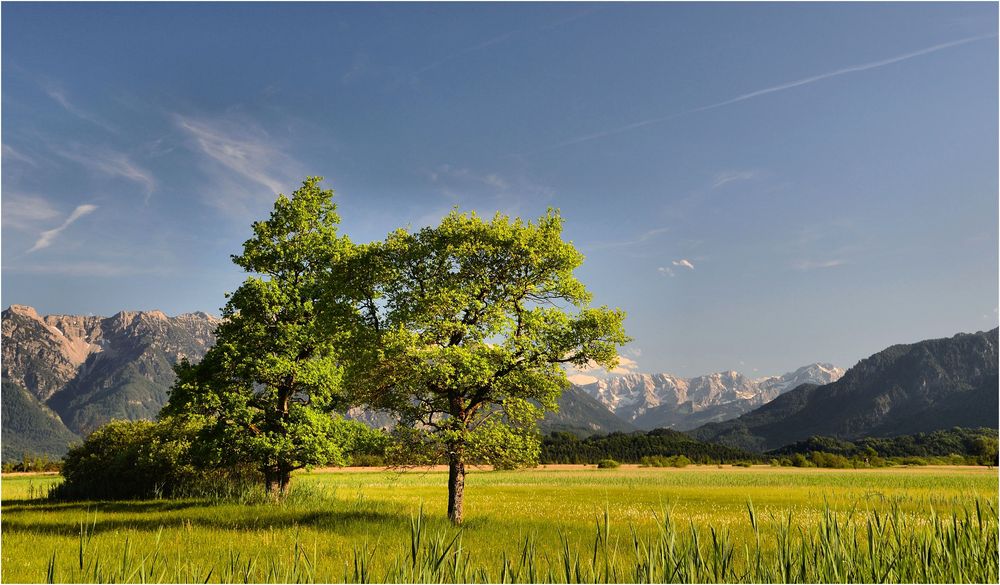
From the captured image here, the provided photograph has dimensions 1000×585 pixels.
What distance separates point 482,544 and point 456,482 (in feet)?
15.4

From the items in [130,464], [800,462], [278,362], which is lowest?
[800,462]

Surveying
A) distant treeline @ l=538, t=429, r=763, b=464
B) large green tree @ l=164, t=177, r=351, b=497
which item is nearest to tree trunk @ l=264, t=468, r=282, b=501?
large green tree @ l=164, t=177, r=351, b=497

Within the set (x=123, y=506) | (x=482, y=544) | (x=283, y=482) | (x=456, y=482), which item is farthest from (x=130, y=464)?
(x=482, y=544)

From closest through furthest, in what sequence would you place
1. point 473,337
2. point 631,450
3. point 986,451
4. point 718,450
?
point 473,337
point 986,451
point 718,450
point 631,450

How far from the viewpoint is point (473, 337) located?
20.7 m

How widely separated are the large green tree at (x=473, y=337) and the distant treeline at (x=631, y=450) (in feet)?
436

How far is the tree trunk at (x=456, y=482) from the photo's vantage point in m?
20.1

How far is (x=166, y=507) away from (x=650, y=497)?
30.7 metres

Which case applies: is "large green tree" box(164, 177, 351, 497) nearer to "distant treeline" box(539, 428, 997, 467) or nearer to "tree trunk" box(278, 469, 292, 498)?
"tree trunk" box(278, 469, 292, 498)

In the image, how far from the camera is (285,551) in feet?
50.1

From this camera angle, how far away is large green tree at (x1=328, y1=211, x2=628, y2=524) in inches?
790

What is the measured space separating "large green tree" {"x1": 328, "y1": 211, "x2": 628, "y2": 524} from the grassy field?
10.9ft

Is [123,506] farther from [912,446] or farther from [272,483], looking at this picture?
[912,446]

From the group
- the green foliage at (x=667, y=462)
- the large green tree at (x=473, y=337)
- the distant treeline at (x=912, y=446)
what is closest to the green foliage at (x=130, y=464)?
the large green tree at (x=473, y=337)
